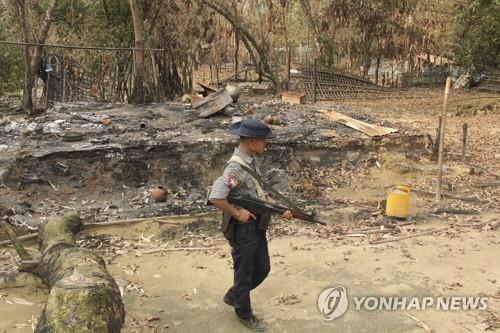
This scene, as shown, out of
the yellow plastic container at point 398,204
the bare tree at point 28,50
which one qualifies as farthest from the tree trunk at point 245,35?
the yellow plastic container at point 398,204

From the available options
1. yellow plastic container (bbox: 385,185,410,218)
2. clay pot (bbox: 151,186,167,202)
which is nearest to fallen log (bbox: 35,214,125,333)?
clay pot (bbox: 151,186,167,202)

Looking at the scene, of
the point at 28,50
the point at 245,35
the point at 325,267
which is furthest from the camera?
the point at 245,35

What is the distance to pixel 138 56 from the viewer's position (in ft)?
36.7

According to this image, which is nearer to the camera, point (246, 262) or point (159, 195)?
point (246, 262)

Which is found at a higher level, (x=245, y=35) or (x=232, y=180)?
(x=245, y=35)

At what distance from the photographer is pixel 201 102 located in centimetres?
972

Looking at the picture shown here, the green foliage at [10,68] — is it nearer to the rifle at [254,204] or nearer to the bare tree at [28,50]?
the bare tree at [28,50]

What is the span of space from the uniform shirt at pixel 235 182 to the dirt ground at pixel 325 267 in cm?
108

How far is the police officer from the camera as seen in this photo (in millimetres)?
3348

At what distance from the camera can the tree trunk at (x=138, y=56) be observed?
36.4ft

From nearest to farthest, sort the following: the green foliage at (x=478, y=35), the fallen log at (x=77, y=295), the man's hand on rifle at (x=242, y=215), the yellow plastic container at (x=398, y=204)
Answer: the fallen log at (x=77, y=295)
the man's hand on rifle at (x=242, y=215)
the yellow plastic container at (x=398, y=204)
the green foliage at (x=478, y=35)

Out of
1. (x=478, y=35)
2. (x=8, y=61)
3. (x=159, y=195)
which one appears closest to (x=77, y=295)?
(x=159, y=195)

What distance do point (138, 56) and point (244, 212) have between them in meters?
8.65

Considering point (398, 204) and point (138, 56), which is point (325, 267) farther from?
point (138, 56)
